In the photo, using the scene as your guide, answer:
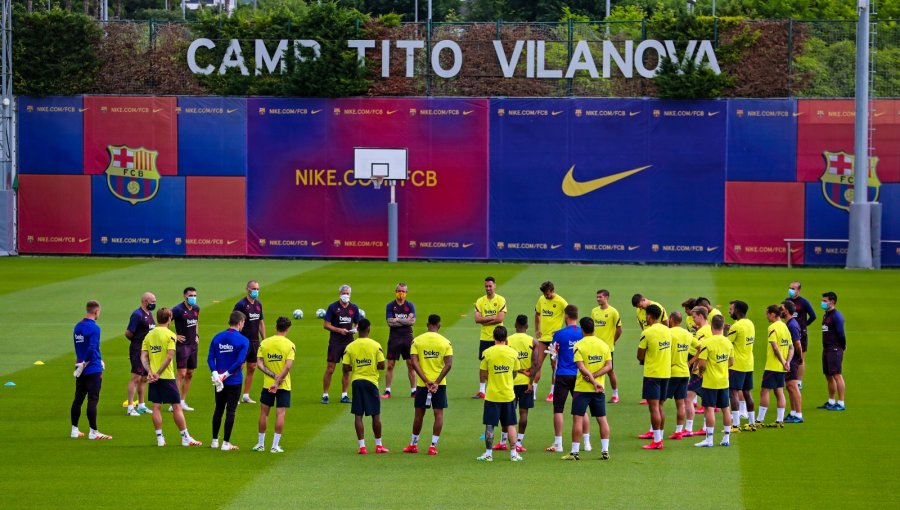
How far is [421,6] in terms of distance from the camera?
9150 centimetres

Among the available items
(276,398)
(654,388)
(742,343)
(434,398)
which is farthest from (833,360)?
(276,398)

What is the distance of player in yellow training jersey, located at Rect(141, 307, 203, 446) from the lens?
19.1 m

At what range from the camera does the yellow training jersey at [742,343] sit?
2025 centimetres

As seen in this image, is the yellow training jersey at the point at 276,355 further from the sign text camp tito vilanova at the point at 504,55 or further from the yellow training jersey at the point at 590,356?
the sign text camp tito vilanova at the point at 504,55

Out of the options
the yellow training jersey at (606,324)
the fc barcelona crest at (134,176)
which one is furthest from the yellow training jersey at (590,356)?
the fc barcelona crest at (134,176)

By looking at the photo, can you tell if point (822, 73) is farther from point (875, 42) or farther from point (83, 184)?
point (83, 184)

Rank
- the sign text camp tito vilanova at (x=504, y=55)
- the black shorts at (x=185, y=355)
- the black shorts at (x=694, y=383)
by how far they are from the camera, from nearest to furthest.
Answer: the black shorts at (x=694, y=383) → the black shorts at (x=185, y=355) → the sign text camp tito vilanova at (x=504, y=55)

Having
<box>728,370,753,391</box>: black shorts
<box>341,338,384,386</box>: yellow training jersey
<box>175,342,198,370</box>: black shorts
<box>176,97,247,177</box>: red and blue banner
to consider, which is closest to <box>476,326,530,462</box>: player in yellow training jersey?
<box>341,338,384,386</box>: yellow training jersey

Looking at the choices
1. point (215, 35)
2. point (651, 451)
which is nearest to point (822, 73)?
point (215, 35)

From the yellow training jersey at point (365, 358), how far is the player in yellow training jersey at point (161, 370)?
8.44ft

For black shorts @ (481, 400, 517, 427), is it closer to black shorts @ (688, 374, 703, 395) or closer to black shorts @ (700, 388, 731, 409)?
black shorts @ (700, 388, 731, 409)

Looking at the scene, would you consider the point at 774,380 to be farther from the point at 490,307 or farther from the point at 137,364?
the point at 137,364

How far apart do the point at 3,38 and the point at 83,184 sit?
5.87 meters

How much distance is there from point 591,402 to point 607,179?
29514 mm
